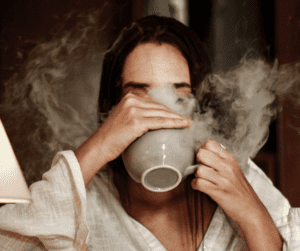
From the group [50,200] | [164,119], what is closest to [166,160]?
[164,119]

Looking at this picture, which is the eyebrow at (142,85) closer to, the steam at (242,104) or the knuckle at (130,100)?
the steam at (242,104)

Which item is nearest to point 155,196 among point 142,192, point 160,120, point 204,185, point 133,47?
point 142,192

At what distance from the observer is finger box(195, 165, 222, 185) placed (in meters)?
0.73

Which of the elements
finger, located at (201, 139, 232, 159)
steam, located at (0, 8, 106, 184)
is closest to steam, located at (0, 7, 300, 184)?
steam, located at (0, 8, 106, 184)

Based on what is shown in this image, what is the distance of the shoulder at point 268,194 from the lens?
3.19 feet

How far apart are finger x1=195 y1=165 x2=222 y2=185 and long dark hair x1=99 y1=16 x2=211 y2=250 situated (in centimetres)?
30

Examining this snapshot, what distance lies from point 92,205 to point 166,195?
A: 0.25 metres

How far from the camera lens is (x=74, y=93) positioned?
1.62 metres

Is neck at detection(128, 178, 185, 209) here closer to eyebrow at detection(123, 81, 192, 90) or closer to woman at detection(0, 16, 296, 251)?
woman at detection(0, 16, 296, 251)

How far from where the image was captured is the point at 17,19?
1.45 m

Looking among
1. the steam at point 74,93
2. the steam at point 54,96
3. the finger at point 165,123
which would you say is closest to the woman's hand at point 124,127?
the finger at point 165,123

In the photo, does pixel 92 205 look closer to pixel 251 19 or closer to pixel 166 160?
pixel 166 160

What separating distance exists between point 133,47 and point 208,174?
559 mm

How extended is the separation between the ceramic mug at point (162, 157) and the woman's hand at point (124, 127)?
0.02 m
